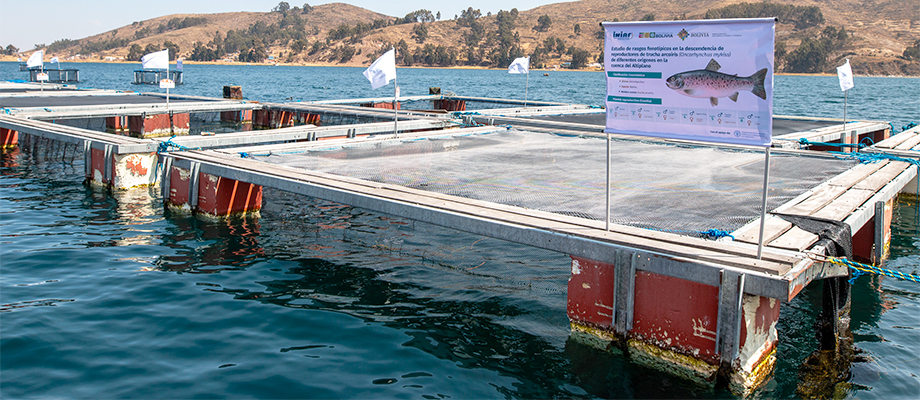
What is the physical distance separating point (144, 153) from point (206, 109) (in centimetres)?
1196

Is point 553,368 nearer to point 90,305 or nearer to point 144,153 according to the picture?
point 90,305

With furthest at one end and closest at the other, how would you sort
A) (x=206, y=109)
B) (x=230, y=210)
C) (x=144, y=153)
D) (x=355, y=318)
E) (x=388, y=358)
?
(x=206, y=109) < (x=144, y=153) < (x=230, y=210) < (x=355, y=318) < (x=388, y=358)

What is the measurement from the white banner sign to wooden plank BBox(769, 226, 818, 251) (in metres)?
1.40

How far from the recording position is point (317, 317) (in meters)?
8.35

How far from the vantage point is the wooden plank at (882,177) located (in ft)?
32.9

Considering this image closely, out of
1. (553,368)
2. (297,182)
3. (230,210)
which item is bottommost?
(553,368)

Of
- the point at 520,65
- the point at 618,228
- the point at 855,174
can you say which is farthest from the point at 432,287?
the point at 520,65

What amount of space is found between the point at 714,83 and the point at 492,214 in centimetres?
312

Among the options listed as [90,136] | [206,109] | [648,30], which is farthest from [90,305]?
[206,109]

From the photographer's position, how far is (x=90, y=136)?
1631 centimetres

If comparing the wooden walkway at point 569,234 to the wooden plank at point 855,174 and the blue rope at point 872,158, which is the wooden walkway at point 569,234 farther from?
the blue rope at point 872,158

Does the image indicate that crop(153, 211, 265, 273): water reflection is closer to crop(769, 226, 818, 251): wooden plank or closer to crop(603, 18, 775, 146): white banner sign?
crop(603, 18, 775, 146): white banner sign

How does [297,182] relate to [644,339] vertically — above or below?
above

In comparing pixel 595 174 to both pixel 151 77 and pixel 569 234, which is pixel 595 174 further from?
pixel 151 77
